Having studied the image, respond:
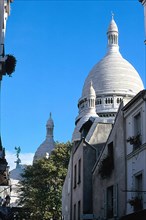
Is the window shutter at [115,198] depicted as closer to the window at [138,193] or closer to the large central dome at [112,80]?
the window at [138,193]

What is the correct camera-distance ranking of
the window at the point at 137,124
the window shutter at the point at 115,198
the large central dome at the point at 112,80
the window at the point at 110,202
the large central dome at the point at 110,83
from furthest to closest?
the large central dome at the point at 112,80, the large central dome at the point at 110,83, the window at the point at 110,202, the window shutter at the point at 115,198, the window at the point at 137,124

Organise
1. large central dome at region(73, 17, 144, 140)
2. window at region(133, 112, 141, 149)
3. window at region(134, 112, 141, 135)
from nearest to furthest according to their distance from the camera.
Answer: window at region(133, 112, 141, 149) → window at region(134, 112, 141, 135) → large central dome at region(73, 17, 144, 140)

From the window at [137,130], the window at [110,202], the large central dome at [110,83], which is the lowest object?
the window at [110,202]

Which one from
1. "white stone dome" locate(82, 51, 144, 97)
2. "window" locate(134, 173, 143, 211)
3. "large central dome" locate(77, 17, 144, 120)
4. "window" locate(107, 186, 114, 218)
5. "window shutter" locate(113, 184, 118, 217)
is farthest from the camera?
"white stone dome" locate(82, 51, 144, 97)

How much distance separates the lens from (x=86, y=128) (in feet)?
113

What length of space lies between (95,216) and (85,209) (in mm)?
1640

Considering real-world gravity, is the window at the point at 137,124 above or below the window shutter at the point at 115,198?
above

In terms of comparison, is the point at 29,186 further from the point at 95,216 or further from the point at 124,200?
the point at 124,200

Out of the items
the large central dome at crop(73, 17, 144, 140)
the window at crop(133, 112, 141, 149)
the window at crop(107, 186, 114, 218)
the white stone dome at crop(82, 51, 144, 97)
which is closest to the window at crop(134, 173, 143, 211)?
the window at crop(133, 112, 141, 149)

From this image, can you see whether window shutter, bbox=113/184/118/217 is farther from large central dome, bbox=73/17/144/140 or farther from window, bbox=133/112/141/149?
large central dome, bbox=73/17/144/140

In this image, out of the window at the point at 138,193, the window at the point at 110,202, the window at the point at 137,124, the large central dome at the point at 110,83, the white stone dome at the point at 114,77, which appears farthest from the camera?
the white stone dome at the point at 114,77

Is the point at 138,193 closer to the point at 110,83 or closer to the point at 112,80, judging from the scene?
the point at 110,83

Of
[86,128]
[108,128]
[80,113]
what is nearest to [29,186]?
[86,128]

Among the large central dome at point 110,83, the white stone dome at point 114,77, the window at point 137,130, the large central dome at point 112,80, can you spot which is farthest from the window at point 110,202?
the white stone dome at point 114,77
